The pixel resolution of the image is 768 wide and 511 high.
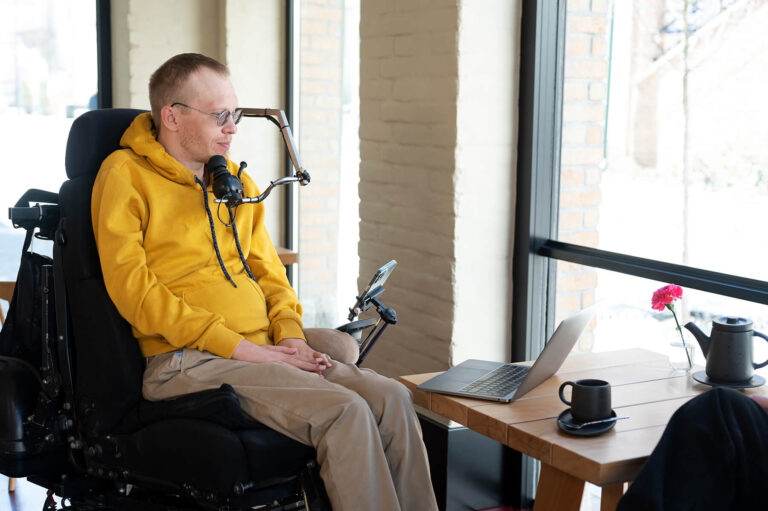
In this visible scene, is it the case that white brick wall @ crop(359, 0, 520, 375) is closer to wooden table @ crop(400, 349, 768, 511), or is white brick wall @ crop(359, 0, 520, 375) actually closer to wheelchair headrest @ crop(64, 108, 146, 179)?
wooden table @ crop(400, 349, 768, 511)

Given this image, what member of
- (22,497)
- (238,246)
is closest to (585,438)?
(238,246)

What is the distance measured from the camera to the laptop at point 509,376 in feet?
6.57

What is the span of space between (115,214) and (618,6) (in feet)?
5.14

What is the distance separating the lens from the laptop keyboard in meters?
2.04

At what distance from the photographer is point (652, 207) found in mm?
2629

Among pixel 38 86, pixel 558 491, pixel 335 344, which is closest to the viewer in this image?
pixel 558 491

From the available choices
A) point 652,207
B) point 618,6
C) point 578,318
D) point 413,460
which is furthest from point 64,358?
point 618,6

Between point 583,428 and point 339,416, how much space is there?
0.53 m

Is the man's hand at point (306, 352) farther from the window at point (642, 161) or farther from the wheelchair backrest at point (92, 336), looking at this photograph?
the window at point (642, 161)

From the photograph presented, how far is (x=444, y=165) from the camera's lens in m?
2.80

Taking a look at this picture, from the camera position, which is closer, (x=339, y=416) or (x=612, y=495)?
(x=612, y=495)

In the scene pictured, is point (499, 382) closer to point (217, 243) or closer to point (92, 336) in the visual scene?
point (217, 243)

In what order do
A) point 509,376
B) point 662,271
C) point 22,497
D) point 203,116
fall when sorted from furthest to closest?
1. point 22,497
2. point 662,271
3. point 203,116
4. point 509,376

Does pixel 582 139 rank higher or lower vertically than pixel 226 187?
higher
